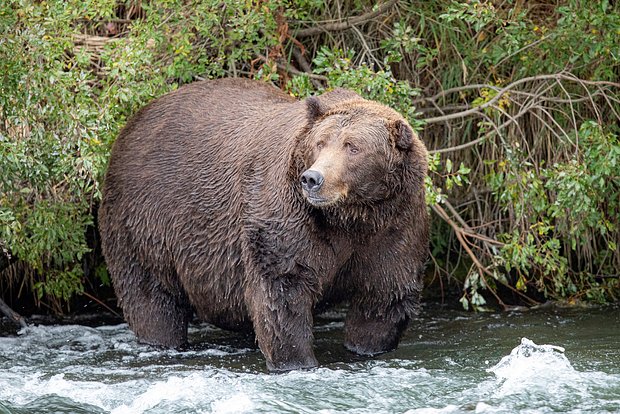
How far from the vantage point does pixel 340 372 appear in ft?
25.6

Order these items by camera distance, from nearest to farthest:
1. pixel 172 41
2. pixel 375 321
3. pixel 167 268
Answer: pixel 375 321 → pixel 167 268 → pixel 172 41

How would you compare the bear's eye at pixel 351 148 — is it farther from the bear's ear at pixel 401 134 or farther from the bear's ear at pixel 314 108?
the bear's ear at pixel 314 108

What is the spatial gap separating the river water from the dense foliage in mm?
454

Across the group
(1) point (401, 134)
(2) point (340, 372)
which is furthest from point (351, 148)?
(2) point (340, 372)

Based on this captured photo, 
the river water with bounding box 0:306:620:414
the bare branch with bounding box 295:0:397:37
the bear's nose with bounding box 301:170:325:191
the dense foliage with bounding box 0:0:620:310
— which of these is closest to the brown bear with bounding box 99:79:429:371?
the bear's nose with bounding box 301:170:325:191

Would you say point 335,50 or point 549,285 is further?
point 549,285

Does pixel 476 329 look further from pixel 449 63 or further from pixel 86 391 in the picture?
pixel 86 391

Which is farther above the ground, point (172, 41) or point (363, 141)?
point (172, 41)

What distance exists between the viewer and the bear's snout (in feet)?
23.3

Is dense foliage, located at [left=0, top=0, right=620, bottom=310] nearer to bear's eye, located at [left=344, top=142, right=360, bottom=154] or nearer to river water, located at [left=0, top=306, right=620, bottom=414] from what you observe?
river water, located at [left=0, top=306, right=620, bottom=414]

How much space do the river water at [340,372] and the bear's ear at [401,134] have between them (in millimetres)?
1451

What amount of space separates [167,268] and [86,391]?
1769 millimetres

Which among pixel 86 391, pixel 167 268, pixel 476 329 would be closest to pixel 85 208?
pixel 167 268

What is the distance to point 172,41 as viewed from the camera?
9617mm
